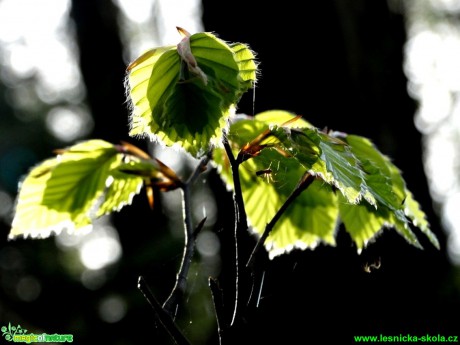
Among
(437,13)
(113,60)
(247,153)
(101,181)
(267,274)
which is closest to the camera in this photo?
(247,153)

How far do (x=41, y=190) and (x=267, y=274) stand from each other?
0.59m

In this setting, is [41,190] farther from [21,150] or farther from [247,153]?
[21,150]

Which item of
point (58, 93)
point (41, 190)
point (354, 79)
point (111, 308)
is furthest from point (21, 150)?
point (41, 190)

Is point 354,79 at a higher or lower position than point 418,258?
higher

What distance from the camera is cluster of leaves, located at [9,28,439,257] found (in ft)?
1.87

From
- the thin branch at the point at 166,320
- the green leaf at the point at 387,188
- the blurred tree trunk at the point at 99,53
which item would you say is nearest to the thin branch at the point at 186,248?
the thin branch at the point at 166,320

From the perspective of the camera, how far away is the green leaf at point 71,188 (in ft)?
2.64

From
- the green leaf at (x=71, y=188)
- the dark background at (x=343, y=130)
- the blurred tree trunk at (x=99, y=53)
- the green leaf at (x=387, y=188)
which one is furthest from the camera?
the blurred tree trunk at (x=99, y=53)

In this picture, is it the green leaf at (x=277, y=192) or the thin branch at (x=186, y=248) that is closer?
the thin branch at (x=186, y=248)

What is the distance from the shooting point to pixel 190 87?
1.85 ft

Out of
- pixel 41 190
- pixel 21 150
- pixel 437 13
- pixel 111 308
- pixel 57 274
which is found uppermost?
pixel 41 190

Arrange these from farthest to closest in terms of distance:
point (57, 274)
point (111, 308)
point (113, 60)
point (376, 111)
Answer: point (57, 274)
point (111, 308)
point (113, 60)
point (376, 111)

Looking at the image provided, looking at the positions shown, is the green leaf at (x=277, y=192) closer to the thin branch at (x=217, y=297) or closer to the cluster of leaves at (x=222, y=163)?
the cluster of leaves at (x=222, y=163)

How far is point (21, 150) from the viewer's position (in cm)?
977
